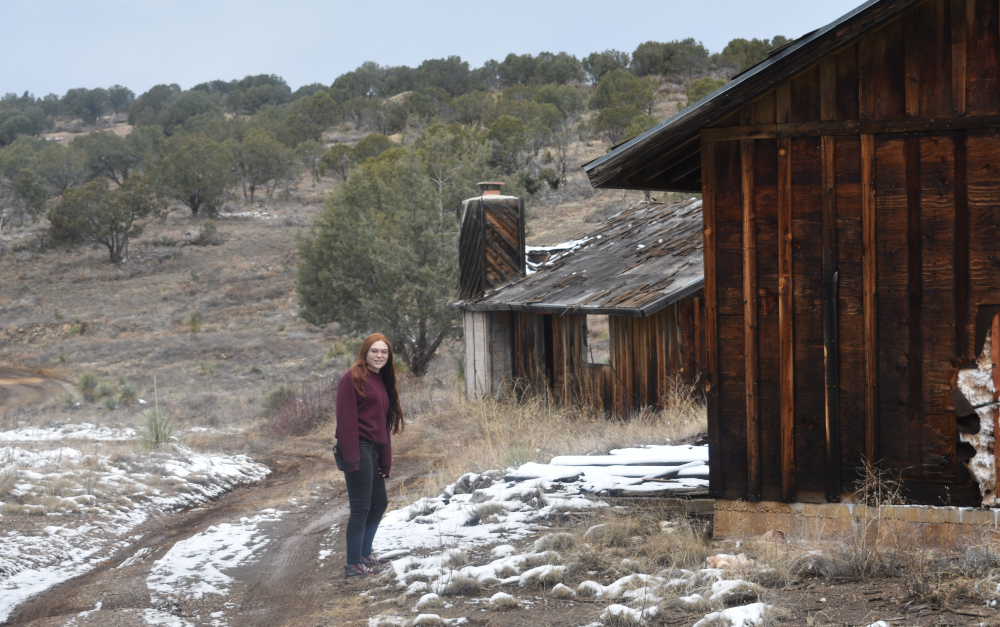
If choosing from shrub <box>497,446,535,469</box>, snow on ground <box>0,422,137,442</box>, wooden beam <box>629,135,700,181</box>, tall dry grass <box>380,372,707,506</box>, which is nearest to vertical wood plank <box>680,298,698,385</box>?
tall dry grass <box>380,372,707,506</box>

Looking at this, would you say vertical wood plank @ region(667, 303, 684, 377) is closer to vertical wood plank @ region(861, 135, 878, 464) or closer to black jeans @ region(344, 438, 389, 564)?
vertical wood plank @ region(861, 135, 878, 464)

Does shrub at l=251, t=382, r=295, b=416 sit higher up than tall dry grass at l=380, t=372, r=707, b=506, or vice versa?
tall dry grass at l=380, t=372, r=707, b=506

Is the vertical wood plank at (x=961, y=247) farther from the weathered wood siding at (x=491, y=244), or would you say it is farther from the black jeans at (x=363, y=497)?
the weathered wood siding at (x=491, y=244)

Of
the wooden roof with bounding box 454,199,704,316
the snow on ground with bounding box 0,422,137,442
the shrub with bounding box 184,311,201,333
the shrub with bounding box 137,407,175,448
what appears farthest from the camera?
the shrub with bounding box 184,311,201,333

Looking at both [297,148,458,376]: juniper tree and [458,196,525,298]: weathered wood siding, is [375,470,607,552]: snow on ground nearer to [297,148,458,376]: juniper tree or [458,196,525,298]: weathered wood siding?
[458,196,525,298]: weathered wood siding

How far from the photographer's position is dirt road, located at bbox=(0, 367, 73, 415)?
24766mm

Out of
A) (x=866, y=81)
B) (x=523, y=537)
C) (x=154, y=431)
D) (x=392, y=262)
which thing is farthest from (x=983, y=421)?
(x=392, y=262)

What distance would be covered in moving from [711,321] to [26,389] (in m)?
27.6

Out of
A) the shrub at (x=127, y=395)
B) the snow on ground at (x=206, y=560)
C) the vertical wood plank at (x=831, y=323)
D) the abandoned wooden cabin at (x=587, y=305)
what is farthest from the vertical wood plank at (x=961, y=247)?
the shrub at (x=127, y=395)

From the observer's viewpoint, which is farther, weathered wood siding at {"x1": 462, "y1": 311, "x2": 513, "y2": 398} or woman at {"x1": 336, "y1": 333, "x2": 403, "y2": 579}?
weathered wood siding at {"x1": 462, "y1": 311, "x2": 513, "y2": 398}

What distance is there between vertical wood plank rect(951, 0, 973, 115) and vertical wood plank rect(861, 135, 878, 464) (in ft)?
1.77

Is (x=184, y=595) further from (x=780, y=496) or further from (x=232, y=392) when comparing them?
(x=232, y=392)

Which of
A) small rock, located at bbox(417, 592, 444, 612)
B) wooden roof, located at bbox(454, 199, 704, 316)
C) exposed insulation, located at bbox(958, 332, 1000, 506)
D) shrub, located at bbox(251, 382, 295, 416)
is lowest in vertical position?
shrub, located at bbox(251, 382, 295, 416)

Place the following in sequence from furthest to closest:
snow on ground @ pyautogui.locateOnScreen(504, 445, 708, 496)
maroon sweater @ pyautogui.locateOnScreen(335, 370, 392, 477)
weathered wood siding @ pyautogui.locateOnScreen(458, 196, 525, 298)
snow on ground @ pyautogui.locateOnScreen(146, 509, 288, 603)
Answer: weathered wood siding @ pyautogui.locateOnScreen(458, 196, 525, 298), snow on ground @ pyautogui.locateOnScreen(504, 445, 708, 496), snow on ground @ pyautogui.locateOnScreen(146, 509, 288, 603), maroon sweater @ pyautogui.locateOnScreen(335, 370, 392, 477)
